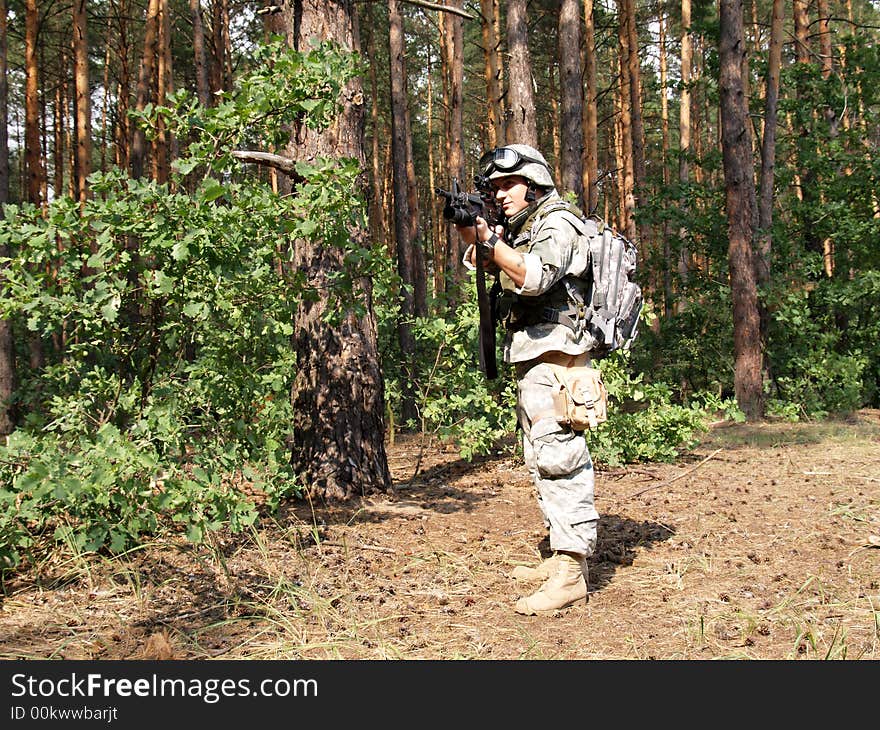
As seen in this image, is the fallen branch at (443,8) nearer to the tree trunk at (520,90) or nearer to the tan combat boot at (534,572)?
the tree trunk at (520,90)

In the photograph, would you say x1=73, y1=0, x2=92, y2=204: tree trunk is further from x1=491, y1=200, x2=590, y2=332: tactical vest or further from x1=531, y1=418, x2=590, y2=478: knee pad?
x1=531, y1=418, x2=590, y2=478: knee pad

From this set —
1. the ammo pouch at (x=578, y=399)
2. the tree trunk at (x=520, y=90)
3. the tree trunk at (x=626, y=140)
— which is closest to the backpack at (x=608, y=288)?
the ammo pouch at (x=578, y=399)

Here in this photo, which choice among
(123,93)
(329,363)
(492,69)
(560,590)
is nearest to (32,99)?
(123,93)

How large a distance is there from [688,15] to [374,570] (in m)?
19.4

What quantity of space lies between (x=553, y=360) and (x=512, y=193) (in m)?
0.84

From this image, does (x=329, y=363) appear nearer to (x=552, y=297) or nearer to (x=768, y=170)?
(x=552, y=297)

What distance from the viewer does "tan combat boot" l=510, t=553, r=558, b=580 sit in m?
3.91

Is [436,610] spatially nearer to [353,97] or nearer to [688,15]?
[353,97]

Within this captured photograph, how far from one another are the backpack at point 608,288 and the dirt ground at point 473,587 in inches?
50.1

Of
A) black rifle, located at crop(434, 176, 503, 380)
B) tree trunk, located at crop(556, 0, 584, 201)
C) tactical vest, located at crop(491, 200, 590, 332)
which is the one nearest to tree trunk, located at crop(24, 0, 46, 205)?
tree trunk, located at crop(556, 0, 584, 201)

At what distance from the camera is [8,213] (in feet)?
12.3

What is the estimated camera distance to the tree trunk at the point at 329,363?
541 cm

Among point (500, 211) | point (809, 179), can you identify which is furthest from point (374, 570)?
point (809, 179)

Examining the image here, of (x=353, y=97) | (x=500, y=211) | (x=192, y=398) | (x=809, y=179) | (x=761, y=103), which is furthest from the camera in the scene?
(x=761, y=103)
